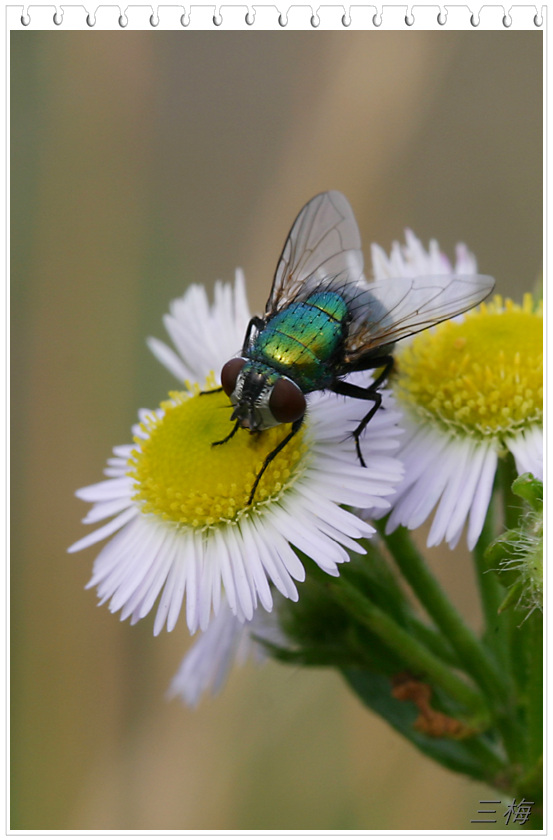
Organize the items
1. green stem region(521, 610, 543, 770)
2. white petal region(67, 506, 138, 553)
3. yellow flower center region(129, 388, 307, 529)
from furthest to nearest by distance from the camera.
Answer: white petal region(67, 506, 138, 553) < yellow flower center region(129, 388, 307, 529) < green stem region(521, 610, 543, 770)

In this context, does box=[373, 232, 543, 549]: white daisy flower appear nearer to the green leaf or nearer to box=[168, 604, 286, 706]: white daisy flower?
the green leaf

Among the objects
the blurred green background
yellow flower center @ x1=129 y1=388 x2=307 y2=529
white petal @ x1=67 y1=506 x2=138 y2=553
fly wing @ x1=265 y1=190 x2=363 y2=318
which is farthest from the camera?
the blurred green background

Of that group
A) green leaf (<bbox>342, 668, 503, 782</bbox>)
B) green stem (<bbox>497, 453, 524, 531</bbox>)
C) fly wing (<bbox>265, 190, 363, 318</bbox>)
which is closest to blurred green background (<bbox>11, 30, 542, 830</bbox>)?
fly wing (<bbox>265, 190, 363, 318</bbox>)

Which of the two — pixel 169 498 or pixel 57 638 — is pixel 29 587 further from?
pixel 169 498

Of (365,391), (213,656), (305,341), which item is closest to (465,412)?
(365,391)

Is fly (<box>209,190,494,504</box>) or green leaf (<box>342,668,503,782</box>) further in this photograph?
green leaf (<box>342,668,503,782</box>)
